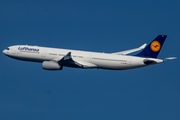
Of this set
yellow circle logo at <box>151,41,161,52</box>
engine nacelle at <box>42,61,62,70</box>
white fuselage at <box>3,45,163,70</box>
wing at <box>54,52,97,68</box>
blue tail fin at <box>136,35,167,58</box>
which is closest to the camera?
blue tail fin at <box>136,35,167,58</box>

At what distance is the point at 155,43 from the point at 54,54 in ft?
72.7

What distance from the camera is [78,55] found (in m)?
82.9

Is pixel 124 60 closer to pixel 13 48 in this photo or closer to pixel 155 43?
pixel 155 43

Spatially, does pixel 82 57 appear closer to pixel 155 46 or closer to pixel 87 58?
pixel 87 58

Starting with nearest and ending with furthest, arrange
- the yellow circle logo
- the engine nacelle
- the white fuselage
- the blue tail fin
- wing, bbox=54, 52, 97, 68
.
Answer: the blue tail fin, the yellow circle logo, the white fuselage, the engine nacelle, wing, bbox=54, 52, 97, 68

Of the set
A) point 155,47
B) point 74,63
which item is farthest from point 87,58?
point 155,47

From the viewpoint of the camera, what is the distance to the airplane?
3110 inches

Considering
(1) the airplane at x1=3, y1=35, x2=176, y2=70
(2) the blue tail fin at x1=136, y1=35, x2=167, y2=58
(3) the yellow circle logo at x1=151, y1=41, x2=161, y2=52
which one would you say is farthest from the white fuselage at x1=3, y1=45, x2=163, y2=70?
(3) the yellow circle logo at x1=151, y1=41, x2=161, y2=52

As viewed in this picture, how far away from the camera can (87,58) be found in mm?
82125

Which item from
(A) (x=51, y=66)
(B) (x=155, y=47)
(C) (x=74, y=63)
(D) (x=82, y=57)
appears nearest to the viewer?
(B) (x=155, y=47)

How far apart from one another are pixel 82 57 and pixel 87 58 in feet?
3.93

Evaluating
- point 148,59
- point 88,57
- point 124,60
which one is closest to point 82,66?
point 88,57

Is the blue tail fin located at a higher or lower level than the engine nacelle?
higher

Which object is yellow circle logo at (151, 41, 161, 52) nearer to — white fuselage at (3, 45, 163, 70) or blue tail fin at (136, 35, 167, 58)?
blue tail fin at (136, 35, 167, 58)
